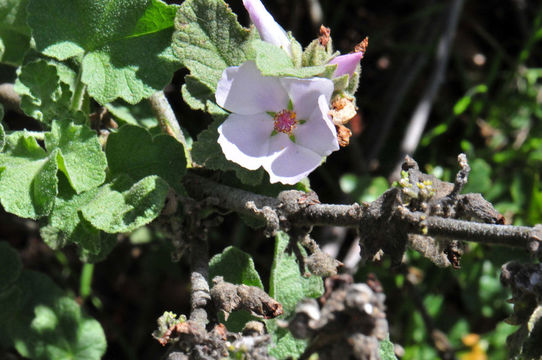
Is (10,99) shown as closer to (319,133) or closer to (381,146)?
(319,133)

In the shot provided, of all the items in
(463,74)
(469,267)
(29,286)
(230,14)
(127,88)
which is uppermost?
(230,14)

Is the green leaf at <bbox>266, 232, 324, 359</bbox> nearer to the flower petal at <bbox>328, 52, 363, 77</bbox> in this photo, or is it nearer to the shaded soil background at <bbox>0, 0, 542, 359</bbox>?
the flower petal at <bbox>328, 52, 363, 77</bbox>

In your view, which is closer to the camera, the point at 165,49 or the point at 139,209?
the point at 139,209

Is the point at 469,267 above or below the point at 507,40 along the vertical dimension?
below

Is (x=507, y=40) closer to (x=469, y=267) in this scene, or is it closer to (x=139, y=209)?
(x=469, y=267)

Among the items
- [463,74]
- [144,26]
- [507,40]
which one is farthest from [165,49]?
[507,40]

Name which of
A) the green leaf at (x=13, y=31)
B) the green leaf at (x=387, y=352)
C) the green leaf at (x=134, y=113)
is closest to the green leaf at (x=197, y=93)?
the green leaf at (x=134, y=113)

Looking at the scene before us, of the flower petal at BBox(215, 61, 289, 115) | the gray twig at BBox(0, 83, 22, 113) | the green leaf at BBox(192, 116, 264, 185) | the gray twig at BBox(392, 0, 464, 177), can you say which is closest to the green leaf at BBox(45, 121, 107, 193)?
the green leaf at BBox(192, 116, 264, 185)
